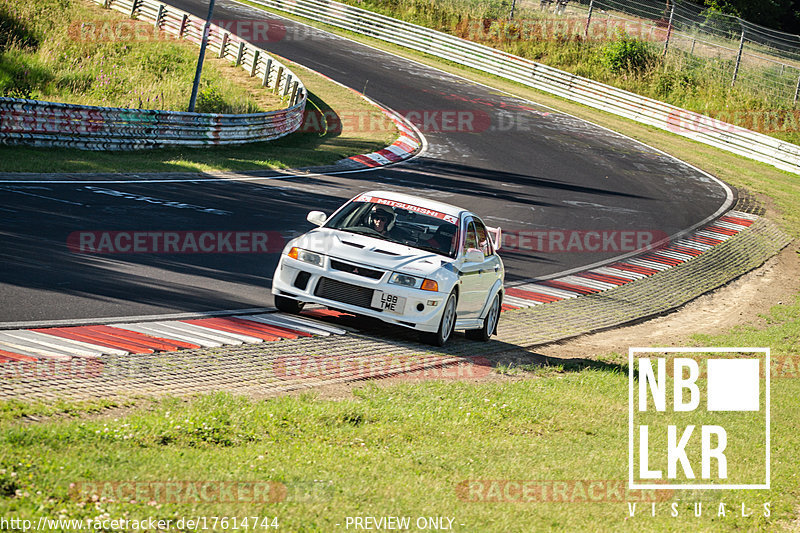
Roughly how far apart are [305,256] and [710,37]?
134 feet

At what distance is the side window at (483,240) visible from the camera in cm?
1200

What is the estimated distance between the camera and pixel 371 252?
34.0 ft

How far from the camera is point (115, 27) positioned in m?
42.7

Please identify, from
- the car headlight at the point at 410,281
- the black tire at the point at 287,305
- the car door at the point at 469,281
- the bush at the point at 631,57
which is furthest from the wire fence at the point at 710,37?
the black tire at the point at 287,305

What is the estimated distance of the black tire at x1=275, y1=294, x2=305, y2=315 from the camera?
10715mm

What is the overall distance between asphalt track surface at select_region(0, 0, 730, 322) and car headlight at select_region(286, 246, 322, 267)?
1.15 meters

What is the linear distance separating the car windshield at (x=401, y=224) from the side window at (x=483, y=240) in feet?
2.43

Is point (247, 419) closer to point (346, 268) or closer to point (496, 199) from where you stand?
point (346, 268)

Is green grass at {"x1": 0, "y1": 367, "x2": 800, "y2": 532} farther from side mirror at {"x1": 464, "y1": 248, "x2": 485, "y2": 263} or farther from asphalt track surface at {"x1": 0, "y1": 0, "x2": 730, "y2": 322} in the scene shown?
asphalt track surface at {"x1": 0, "y1": 0, "x2": 730, "y2": 322}

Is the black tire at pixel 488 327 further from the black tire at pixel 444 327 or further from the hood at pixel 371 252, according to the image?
the hood at pixel 371 252

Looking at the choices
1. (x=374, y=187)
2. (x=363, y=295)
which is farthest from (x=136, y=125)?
(x=363, y=295)

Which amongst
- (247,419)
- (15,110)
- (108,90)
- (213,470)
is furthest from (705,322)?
(108,90)

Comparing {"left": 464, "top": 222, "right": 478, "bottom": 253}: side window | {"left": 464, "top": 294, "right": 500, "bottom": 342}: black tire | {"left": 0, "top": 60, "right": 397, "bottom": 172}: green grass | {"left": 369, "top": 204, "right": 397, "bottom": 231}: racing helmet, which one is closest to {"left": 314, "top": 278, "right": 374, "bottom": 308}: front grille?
{"left": 369, "top": 204, "right": 397, "bottom": 231}: racing helmet

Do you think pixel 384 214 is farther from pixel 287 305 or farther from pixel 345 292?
pixel 287 305
